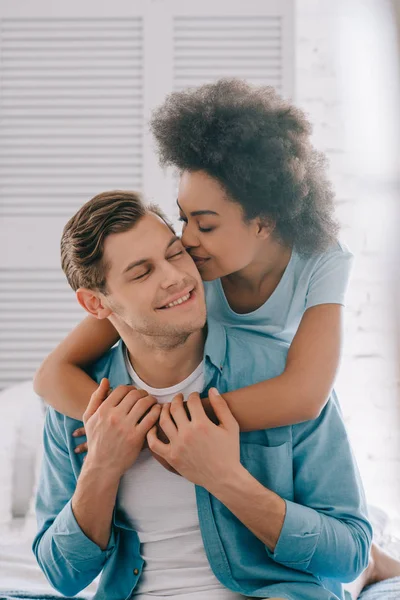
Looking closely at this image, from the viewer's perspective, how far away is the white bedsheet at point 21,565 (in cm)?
194

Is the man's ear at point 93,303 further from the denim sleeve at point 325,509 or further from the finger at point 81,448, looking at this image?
the denim sleeve at point 325,509

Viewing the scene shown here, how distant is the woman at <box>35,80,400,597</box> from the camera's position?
4.91 feet

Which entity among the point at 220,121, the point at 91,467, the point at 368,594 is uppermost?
the point at 220,121

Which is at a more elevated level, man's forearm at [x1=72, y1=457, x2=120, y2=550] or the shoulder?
the shoulder

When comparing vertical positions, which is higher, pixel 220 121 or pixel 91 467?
pixel 220 121

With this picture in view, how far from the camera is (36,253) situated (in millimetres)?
3408

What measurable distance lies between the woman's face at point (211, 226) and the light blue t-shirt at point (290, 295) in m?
0.18

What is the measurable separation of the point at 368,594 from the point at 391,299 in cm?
163

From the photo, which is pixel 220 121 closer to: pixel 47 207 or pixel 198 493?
pixel 198 493

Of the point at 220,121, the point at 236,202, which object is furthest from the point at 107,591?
the point at 220,121

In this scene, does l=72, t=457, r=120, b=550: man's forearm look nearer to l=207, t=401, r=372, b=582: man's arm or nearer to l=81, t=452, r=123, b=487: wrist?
l=81, t=452, r=123, b=487: wrist

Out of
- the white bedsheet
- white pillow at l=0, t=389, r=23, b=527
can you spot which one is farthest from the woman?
white pillow at l=0, t=389, r=23, b=527

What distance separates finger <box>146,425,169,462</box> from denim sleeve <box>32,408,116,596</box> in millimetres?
234

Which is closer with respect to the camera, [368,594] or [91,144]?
[368,594]
